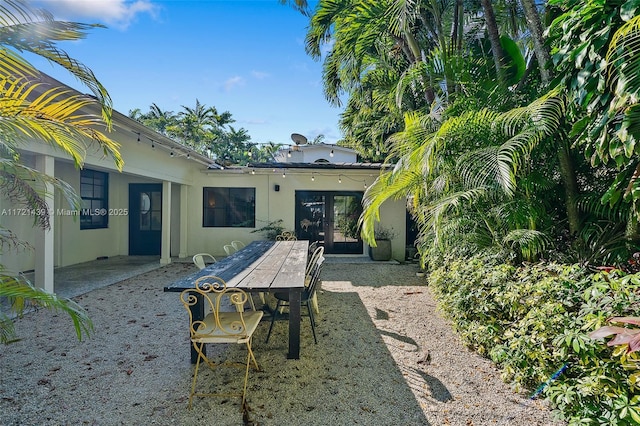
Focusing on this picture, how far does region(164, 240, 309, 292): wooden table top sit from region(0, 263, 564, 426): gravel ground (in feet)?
2.79

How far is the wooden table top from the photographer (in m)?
3.22

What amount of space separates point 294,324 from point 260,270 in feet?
3.04

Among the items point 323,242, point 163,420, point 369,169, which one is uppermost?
point 369,169

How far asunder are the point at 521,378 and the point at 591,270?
1.22m

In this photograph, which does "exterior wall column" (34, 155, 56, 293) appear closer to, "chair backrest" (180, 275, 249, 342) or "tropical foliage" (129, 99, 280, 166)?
"chair backrest" (180, 275, 249, 342)

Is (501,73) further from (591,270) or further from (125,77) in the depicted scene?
(125,77)

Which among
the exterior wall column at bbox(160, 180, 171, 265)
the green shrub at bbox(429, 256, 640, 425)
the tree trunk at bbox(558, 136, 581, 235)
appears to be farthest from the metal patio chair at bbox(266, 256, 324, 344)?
the exterior wall column at bbox(160, 180, 171, 265)

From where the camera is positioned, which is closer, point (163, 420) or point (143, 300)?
point (163, 420)

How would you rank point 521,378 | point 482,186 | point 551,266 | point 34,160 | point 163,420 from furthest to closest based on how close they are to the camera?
point 34,160
point 482,186
point 551,266
point 521,378
point 163,420

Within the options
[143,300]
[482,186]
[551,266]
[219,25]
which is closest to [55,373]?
[143,300]

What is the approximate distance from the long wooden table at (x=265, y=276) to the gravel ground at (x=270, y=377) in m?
0.45

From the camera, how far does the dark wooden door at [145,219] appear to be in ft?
33.0

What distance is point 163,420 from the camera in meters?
2.41

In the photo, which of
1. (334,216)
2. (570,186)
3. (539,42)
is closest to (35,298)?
(570,186)
